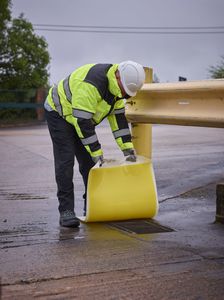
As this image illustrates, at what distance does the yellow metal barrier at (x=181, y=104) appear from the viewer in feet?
16.7

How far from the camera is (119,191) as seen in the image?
504 cm

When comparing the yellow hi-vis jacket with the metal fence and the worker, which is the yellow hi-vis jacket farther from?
the metal fence

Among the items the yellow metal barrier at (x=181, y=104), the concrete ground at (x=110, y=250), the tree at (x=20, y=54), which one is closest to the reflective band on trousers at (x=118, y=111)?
the yellow metal barrier at (x=181, y=104)

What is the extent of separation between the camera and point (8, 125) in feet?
76.7

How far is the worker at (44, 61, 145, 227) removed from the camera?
4.72 meters

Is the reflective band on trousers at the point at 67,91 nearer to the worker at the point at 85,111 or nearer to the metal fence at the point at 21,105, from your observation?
the worker at the point at 85,111

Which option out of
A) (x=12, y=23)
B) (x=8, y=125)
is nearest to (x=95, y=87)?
(x=8, y=125)

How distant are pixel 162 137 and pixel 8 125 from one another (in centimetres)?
1105

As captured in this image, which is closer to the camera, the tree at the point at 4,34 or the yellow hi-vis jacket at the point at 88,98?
the yellow hi-vis jacket at the point at 88,98

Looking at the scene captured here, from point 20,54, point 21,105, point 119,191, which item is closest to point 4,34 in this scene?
point 20,54

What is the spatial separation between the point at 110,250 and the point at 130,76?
4.93 feet

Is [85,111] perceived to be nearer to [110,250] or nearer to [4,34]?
[110,250]

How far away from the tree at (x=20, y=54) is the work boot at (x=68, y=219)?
19308 millimetres

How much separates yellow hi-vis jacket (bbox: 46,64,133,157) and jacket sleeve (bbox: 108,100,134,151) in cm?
9
